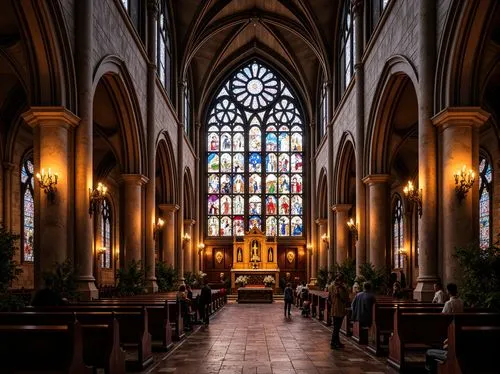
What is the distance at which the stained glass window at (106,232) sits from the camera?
121ft

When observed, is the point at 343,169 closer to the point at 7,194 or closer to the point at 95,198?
the point at 7,194

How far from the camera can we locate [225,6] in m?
36.2

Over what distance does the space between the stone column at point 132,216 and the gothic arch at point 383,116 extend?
855 centimetres

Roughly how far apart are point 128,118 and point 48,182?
28.5 feet

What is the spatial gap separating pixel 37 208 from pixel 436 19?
10.8 meters

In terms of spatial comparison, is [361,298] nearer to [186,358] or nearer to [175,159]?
[186,358]

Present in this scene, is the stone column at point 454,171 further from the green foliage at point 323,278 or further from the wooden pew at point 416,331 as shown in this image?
the green foliage at point 323,278

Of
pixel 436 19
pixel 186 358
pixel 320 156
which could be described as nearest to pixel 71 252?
pixel 186 358

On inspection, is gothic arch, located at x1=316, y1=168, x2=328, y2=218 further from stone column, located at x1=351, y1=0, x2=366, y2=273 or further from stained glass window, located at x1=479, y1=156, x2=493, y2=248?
stained glass window, located at x1=479, y1=156, x2=493, y2=248

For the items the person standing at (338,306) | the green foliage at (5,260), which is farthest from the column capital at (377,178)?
the green foliage at (5,260)

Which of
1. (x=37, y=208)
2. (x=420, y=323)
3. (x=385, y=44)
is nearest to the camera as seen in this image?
(x=420, y=323)

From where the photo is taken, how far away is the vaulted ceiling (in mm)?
34188

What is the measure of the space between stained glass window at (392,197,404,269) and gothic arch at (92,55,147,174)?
17436 millimetres

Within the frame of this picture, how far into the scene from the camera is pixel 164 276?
29.0m
